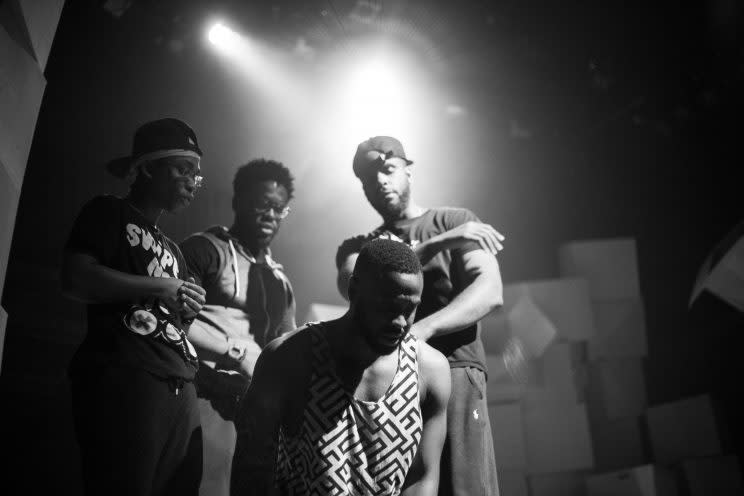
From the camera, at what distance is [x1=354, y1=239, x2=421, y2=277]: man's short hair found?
165cm

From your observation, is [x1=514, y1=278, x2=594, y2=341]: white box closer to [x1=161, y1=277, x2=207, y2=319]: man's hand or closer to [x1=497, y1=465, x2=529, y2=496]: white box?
[x1=497, y1=465, x2=529, y2=496]: white box

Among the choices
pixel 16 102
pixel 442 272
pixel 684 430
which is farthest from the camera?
pixel 684 430

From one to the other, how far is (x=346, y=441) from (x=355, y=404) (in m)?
0.09

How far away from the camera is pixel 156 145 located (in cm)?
192

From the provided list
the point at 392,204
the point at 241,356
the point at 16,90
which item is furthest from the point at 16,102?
the point at 392,204

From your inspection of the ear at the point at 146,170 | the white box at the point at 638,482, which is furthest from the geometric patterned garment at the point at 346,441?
the white box at the point at 638,482

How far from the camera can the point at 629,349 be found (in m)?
4.38

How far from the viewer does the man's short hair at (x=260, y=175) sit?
2.74 meters

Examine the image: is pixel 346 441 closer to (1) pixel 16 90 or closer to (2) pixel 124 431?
(2) pixel 124 431

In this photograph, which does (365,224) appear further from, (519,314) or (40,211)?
(40,211)

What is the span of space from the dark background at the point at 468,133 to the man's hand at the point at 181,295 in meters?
1.64

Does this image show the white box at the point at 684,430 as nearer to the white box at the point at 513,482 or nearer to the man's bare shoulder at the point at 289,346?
the white box at the point at 513,482

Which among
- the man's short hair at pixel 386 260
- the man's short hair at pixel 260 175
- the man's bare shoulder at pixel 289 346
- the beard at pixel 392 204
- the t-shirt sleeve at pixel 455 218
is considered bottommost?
the man's bare shoulder at pixel 289 346

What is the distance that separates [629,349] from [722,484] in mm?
1025
